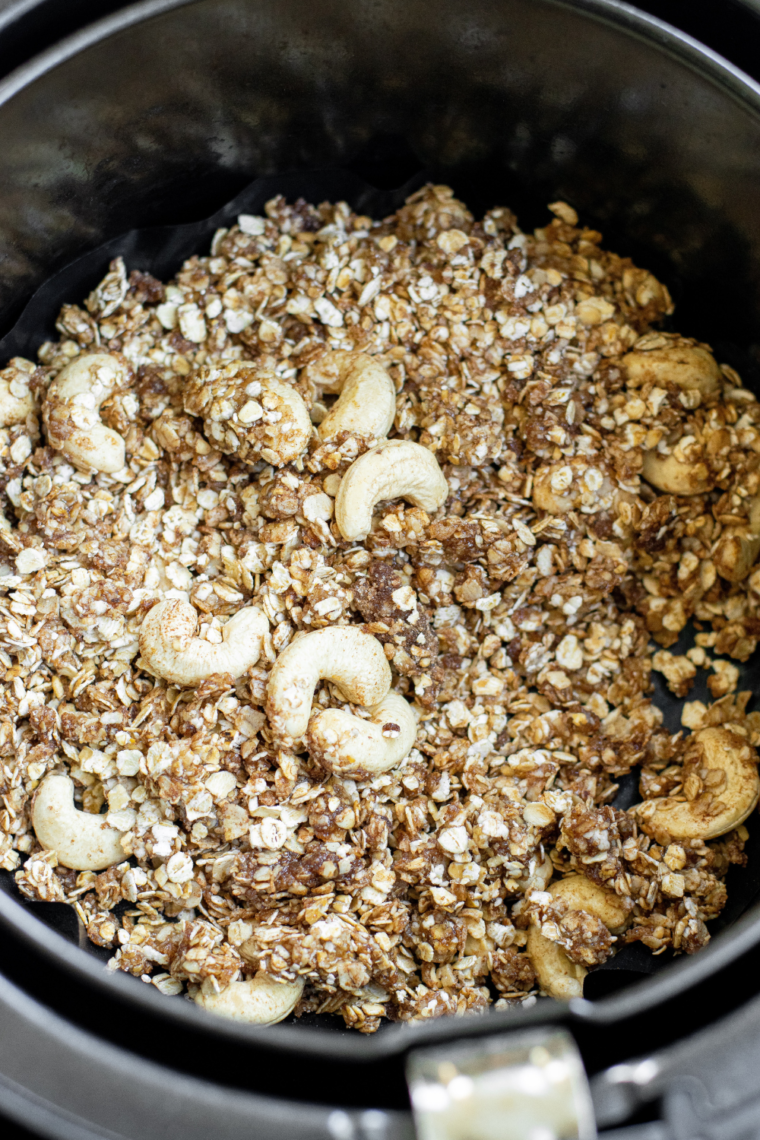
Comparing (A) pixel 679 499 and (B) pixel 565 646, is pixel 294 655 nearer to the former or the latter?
(B) pixel 565 646

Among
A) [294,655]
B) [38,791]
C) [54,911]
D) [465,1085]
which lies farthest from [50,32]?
[465,1085]

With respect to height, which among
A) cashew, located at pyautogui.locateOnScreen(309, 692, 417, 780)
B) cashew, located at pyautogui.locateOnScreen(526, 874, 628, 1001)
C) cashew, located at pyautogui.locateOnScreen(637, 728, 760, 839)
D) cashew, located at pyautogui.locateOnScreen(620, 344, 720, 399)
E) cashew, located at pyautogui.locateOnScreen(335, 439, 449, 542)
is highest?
cashew, located at pyautogui.locateOnScreen(620, 344, 720, 399)

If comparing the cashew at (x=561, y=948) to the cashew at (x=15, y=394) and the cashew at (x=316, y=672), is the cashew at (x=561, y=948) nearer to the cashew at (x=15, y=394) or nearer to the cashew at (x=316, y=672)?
the cashew at (x=316, y=672)

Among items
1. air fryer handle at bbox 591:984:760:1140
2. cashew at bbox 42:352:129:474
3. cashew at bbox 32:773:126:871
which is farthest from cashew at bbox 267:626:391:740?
air fryer handle at bbox 591:984:760:1140

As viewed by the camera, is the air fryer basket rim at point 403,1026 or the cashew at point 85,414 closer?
the air fryer basket rim at point 403,1026

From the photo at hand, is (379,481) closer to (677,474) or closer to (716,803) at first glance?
(677,474)

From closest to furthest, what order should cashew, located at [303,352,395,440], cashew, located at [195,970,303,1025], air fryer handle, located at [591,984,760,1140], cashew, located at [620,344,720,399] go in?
air fryer handle, located at [591,984,760,1140] → cashew, located at [195,970,303,1025] → cashew, located at [303,352,395,440] → cashew, located at [620,344,720,399]

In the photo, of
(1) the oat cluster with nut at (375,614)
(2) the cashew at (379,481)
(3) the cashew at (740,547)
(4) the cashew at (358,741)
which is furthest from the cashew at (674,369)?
(4) the cashew at (358,741)

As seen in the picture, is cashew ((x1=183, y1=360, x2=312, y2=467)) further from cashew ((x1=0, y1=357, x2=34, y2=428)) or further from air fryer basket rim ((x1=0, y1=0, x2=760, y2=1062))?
air fryer basket rim ((x1=0, y1=0, x2=760, y2=1062))

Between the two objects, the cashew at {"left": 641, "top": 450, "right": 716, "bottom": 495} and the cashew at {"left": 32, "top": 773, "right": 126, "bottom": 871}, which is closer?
the cashew at {"left": 32, "top": 773, "right": 126, "bottom": 871}
